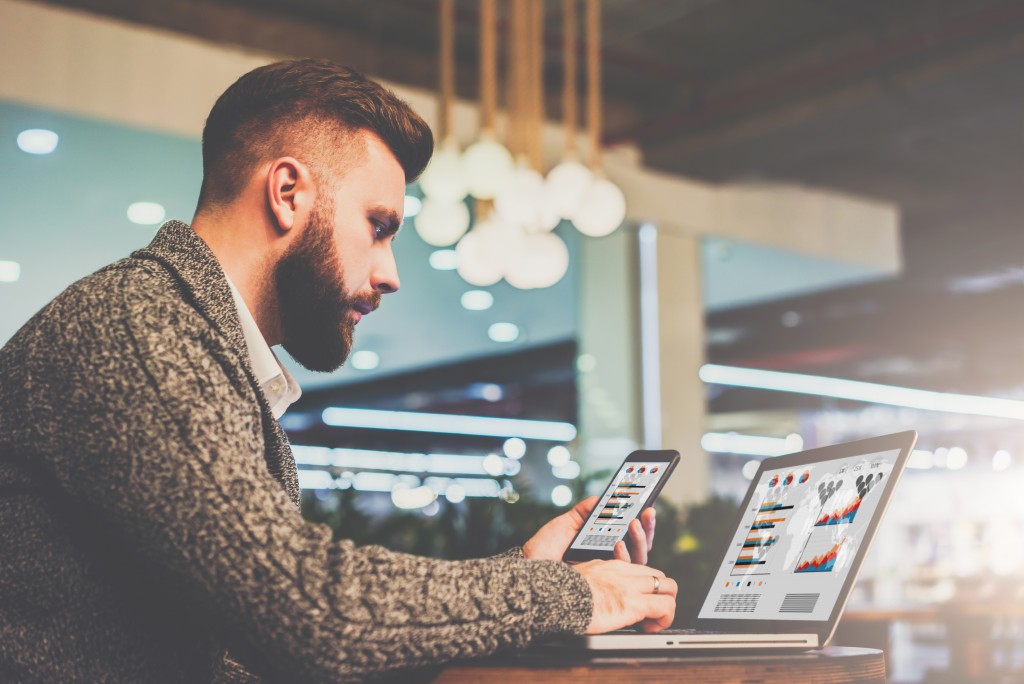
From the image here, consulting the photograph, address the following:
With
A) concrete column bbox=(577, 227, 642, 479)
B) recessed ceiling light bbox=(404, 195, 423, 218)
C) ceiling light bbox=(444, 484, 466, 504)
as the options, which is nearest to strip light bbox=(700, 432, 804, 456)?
concrete column bbox=(577, 227, 642, 479)

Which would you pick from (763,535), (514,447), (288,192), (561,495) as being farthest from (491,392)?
(288,192)

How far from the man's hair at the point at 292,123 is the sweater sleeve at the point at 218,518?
301 millimetres

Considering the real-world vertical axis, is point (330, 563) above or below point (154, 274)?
below

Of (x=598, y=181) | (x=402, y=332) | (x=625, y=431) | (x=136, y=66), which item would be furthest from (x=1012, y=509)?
(x=136, y=66)

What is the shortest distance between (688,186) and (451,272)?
5.20 ft

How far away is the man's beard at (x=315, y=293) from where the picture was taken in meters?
1.37

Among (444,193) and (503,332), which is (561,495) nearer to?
(444,193)

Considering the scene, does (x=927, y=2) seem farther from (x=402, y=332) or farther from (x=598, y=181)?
(x=402, y=332)

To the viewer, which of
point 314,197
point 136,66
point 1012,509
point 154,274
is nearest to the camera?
point 154,274

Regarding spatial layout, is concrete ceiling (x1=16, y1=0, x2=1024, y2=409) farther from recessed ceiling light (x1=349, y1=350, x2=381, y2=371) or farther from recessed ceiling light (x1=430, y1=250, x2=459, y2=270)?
recessed ceiling light (x1=349, y1=350, x2=381, y2=371)

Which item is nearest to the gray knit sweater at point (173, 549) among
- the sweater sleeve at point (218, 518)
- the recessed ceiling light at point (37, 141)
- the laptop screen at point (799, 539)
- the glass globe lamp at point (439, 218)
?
the sweater sleeve at point (218, 518)

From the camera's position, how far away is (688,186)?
22.0ft

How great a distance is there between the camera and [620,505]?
1595 millimetres

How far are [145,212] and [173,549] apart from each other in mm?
4528
